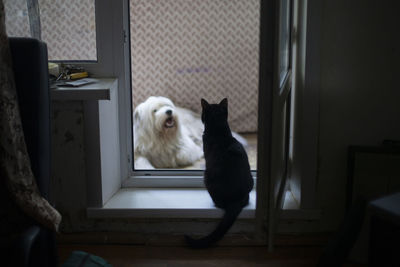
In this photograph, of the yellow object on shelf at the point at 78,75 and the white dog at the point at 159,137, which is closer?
the yellow object on shelf at the point at 78,75

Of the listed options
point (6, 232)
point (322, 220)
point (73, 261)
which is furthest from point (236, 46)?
point (6, 232)

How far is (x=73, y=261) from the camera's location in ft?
5.39

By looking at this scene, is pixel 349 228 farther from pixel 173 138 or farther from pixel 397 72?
pixel 173 138

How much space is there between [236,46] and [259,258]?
214 centimetres

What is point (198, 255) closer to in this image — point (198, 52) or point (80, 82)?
point (80, 82)

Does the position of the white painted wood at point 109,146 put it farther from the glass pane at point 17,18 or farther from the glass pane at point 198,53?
the glass pane at point 198,53

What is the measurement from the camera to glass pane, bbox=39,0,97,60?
2.11 m

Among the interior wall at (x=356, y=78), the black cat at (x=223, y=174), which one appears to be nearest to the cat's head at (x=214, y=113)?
the black cat at (x=223, y=174)

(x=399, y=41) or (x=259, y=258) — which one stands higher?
(x=399, y=41)

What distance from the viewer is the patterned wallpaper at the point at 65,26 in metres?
2.07

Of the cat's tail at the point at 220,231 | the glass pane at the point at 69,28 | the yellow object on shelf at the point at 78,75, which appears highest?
the glass pane at the point at 69,28

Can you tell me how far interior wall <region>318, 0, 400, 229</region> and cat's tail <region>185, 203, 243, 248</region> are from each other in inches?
17.1

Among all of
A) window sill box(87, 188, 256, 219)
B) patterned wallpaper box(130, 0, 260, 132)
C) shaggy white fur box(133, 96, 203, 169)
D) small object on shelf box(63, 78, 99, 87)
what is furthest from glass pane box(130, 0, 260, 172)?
small object on shelf box(63, 78, 99, 87)

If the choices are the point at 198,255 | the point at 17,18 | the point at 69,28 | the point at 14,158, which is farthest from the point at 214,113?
the point at 14,158
